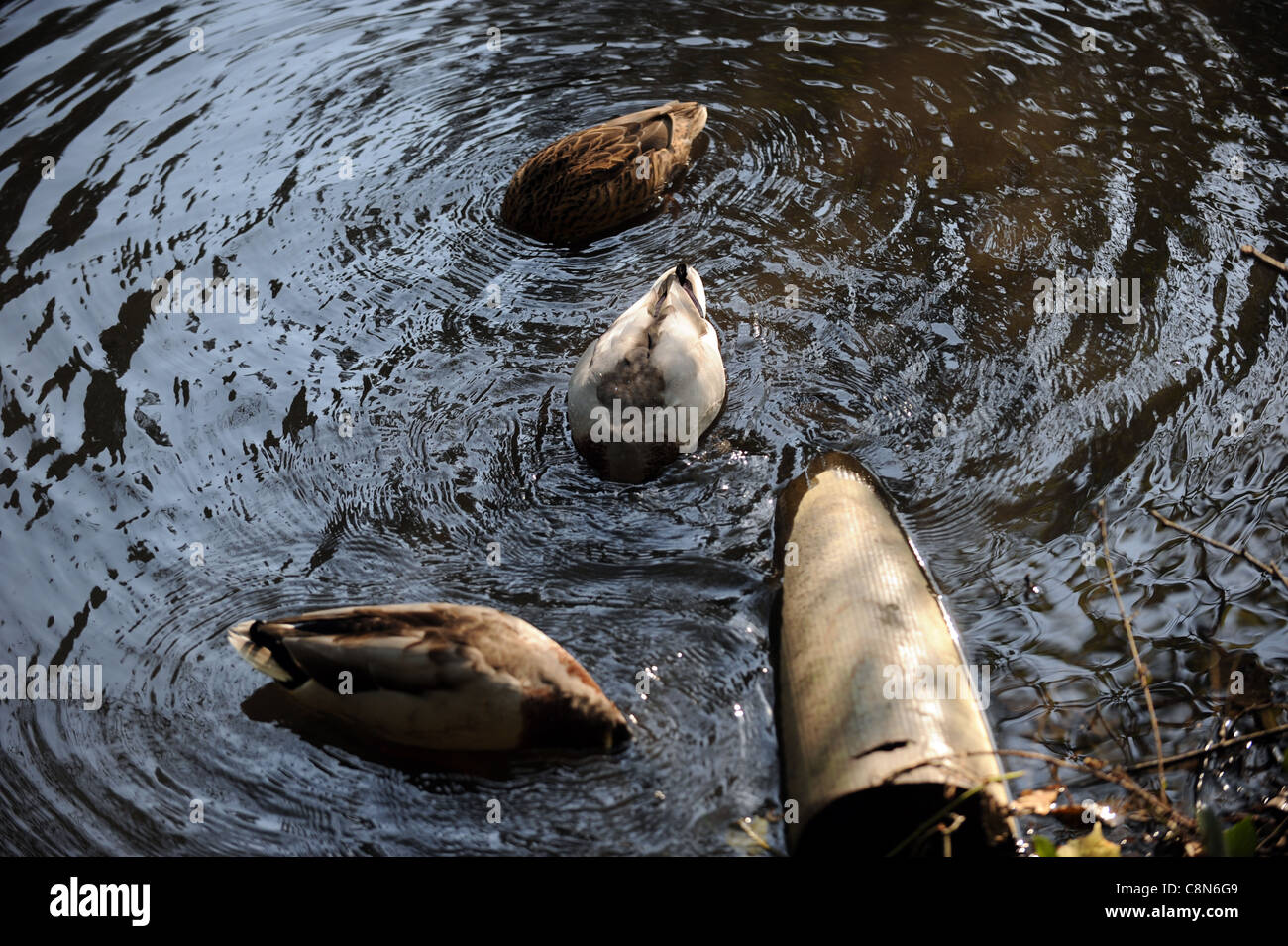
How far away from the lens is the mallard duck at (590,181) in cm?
686

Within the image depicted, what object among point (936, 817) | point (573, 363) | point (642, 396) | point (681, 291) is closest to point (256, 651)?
point (642, 396)

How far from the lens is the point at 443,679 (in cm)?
392

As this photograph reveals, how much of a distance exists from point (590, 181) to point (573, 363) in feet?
4.77

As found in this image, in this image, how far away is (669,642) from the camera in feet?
14.8

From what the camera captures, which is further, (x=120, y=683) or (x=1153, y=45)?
(x=1153, y=45)

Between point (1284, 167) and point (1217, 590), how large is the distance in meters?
Result: 4.01

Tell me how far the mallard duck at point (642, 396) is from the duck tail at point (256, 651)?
1.80 meters

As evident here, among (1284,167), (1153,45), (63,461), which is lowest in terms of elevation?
(63,461)

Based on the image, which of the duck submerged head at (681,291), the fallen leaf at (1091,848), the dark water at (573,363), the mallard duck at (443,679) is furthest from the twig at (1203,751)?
the duck submerged head at (681,291)

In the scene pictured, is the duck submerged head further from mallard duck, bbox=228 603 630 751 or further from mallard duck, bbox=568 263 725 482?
mallard duck, bbox=228 603 630 751

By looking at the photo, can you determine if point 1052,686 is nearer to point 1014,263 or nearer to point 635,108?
point 1014,263

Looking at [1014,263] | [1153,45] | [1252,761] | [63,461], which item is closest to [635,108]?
[1014,263]
